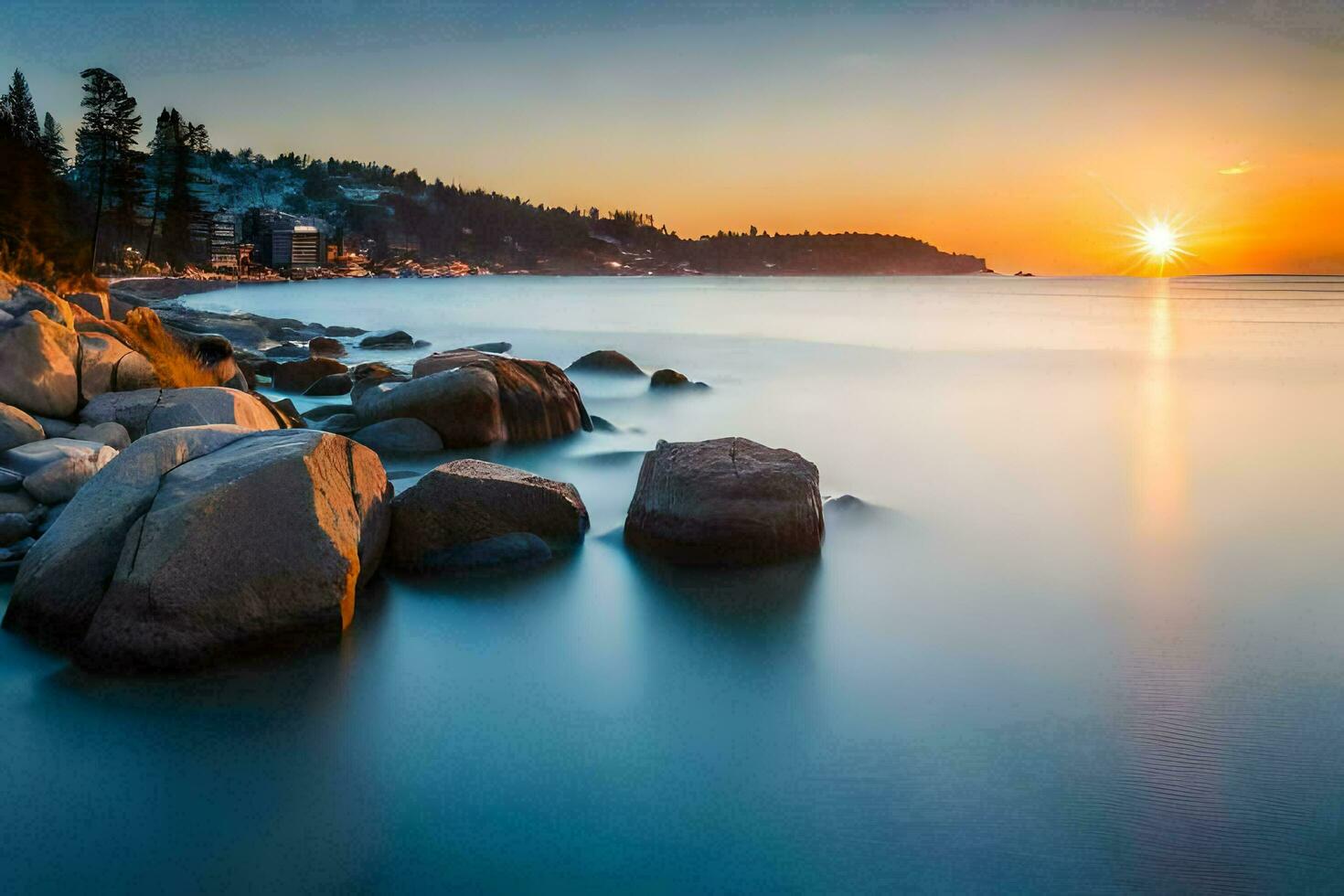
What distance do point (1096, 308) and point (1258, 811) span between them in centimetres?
6901

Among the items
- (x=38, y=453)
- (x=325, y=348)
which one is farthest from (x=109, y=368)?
(x=325, y=348)

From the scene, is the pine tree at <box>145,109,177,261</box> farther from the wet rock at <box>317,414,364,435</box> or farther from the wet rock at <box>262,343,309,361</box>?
the wet rock at <box>317,414,364,435</box>

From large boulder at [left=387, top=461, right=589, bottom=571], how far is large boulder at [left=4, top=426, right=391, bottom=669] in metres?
1.14

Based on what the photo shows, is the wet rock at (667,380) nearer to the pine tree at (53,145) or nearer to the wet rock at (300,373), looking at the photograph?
the wet rock at (300,373)

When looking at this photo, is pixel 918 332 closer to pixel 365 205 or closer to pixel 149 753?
pixel 149 753

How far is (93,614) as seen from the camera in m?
5.94

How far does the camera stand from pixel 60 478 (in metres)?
8.04

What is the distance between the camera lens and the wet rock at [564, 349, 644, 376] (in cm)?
2128

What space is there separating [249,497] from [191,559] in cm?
49

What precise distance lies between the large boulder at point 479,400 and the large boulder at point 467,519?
4167mm

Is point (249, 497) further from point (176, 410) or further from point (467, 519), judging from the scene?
point (176, 410)

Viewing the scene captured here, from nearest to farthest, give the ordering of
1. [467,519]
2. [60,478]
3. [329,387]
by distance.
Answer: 1. [467,519]
2. [60,478]
3. [329,387]

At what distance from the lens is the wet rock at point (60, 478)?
7.91m

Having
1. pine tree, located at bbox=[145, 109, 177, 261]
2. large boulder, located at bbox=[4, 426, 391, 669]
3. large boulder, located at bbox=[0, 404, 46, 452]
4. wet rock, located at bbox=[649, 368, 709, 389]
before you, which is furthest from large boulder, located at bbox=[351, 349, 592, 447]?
pine tree, located at bbox=[145, 109, 177, 261]
